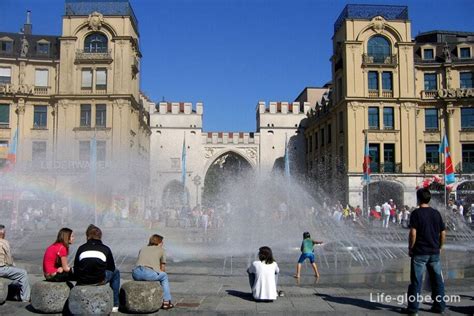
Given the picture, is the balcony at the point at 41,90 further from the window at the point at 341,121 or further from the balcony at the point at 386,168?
the balcony at the point at 386,168

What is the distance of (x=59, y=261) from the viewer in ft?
26.9

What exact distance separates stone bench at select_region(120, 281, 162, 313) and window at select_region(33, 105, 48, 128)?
40.8 m

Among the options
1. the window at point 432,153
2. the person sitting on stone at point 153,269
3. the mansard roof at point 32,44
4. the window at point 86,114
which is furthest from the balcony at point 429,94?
the person sitting on stone at point 153,269

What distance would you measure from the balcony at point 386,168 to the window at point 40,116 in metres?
29.9

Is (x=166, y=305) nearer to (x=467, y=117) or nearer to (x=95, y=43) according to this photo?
(x=95, y=43)

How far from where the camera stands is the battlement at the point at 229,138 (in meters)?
61.5

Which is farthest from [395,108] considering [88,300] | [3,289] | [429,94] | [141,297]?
[88,300]

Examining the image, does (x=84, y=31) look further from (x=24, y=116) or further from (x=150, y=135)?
(x=150, y=135)

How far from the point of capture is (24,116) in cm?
4472

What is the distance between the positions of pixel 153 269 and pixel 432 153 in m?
39.5

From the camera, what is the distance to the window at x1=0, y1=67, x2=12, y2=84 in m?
44.7

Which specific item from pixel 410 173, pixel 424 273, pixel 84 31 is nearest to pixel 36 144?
pixel 84 31

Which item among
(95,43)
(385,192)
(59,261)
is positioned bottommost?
(59,261)

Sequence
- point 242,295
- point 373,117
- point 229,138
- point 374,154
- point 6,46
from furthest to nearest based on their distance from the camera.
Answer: point 229,138
point 6,46
point 373,117
point 374,154
point 242,295
